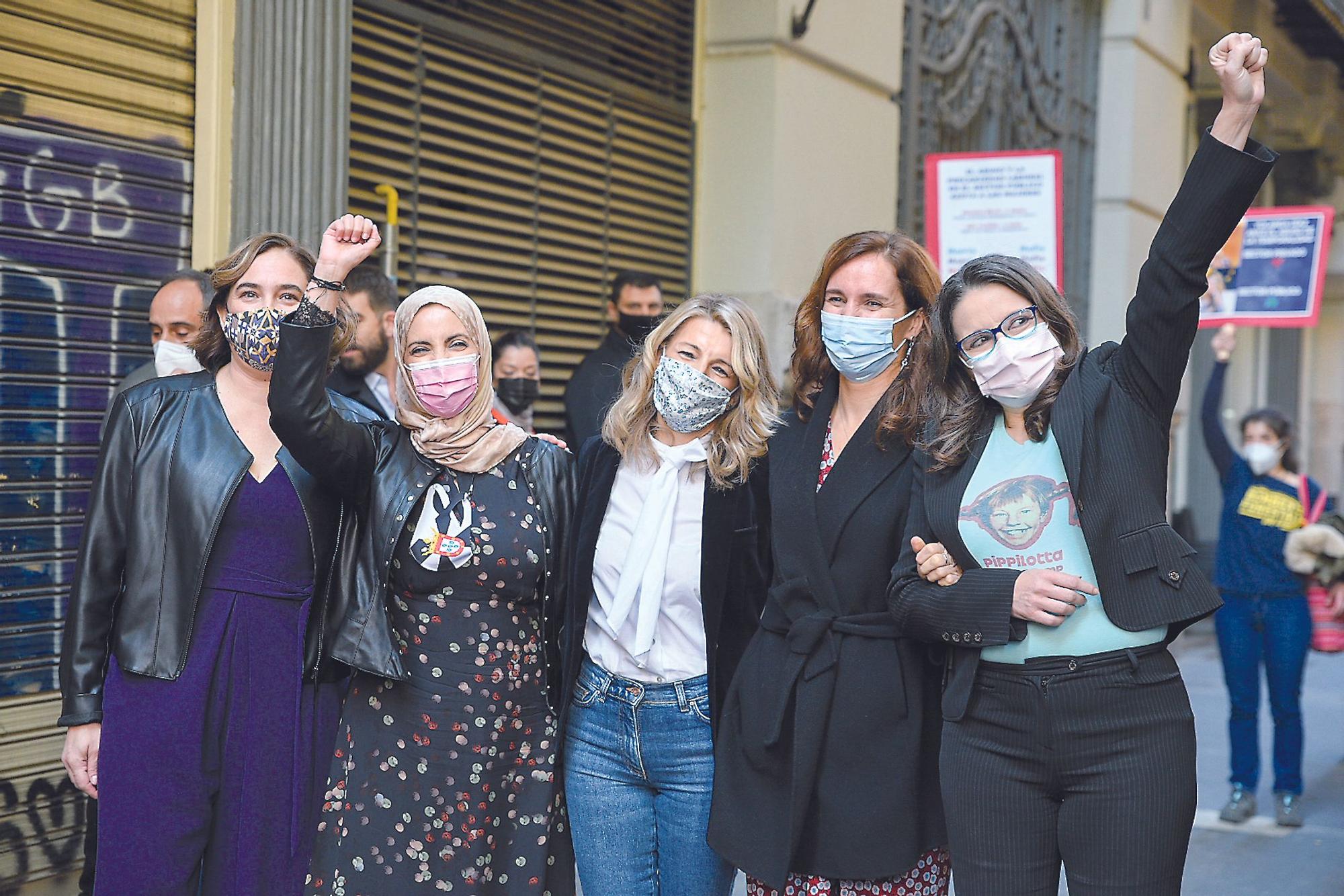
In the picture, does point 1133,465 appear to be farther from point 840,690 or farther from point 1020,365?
point 840,690

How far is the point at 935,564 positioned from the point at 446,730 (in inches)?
46.1

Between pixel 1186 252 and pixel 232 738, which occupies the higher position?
pixel 1186 252

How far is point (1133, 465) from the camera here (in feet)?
9.57

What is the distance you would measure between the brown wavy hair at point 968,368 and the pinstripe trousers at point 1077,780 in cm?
50

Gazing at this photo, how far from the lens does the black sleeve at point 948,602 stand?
9.61 feet

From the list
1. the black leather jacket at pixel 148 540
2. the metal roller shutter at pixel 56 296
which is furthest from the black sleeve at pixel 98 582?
the metal roller shutter at pixel 56 296

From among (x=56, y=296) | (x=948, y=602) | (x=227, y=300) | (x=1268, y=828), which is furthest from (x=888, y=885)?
(x=1268, y=828)

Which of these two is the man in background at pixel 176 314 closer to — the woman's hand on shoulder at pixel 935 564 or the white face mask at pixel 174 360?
the white face mask at pixel 174 360

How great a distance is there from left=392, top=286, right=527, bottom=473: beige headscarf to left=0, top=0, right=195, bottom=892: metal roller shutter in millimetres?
1873

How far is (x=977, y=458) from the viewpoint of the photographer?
3.10 meters

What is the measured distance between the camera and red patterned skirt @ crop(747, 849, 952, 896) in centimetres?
320

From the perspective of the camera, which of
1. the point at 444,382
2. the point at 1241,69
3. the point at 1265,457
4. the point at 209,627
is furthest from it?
the point at 1265,457

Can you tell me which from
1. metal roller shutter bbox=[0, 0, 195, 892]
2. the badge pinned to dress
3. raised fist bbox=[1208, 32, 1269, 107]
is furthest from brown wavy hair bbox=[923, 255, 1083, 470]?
metal roller shutter bbox=[0, 0, 195, 892]

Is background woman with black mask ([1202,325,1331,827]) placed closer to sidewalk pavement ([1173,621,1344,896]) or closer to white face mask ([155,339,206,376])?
sidewalk pavement ([1173,621,1344,896])
